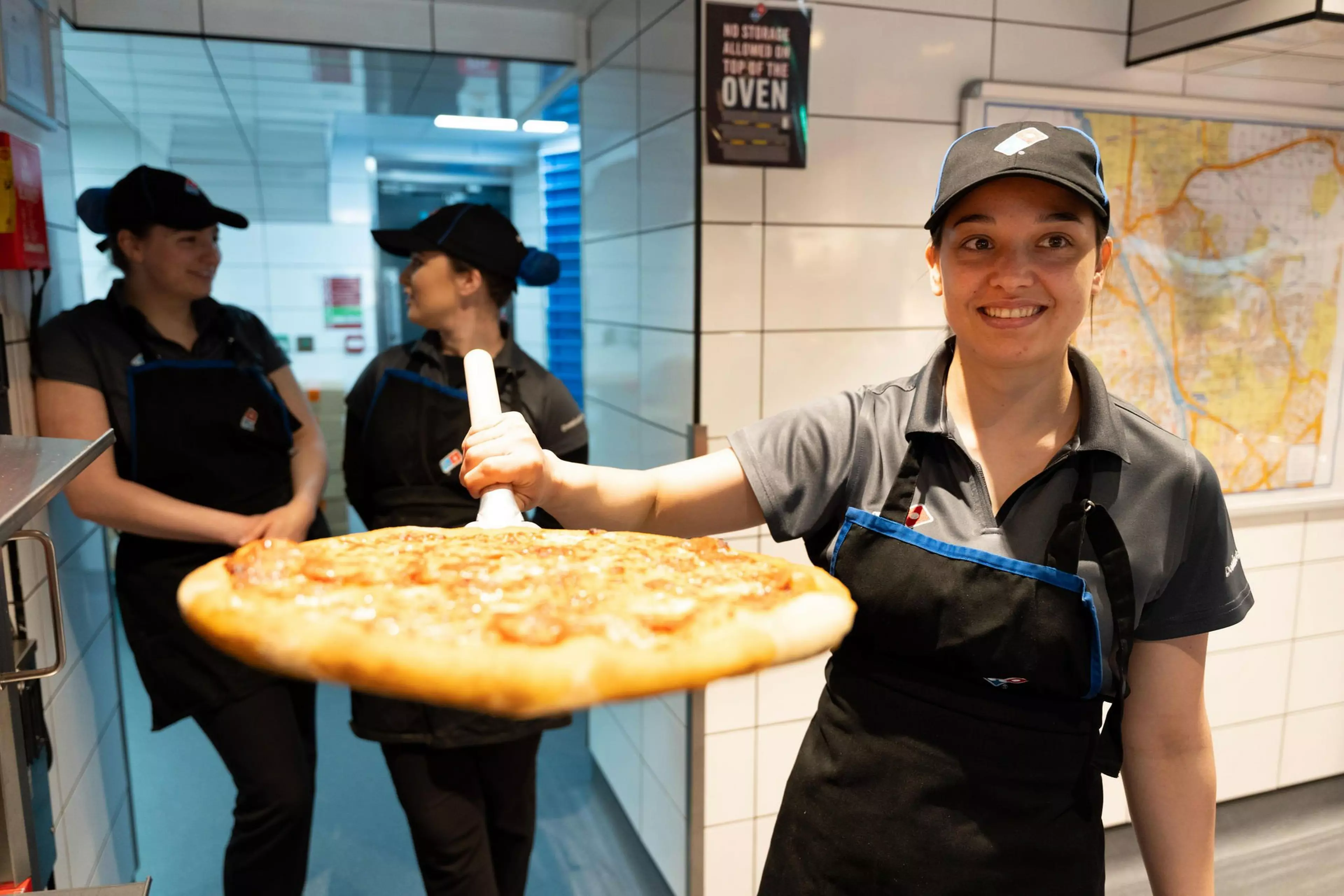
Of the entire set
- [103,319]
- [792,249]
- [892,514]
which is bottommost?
[892,514]

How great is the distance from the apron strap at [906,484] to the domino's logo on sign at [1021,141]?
1.19 feet

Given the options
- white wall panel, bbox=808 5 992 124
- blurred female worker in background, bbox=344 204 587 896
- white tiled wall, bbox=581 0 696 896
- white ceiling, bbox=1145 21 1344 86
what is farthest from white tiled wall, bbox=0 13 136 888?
white ceiling, bbox=1145 21 1344 86

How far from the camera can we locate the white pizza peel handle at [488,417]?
1.00 m

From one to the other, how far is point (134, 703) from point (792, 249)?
3307 millimetres

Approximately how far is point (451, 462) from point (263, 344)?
675mm

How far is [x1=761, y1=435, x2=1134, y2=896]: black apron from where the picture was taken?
3.67ft

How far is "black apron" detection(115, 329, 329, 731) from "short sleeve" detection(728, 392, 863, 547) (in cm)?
140

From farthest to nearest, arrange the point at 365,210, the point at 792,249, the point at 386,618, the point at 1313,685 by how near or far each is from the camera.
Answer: the point at 365,210 < the point at 1313,685 < the point at 792,249 < the point at 386,618

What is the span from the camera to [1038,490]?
1.17 meters

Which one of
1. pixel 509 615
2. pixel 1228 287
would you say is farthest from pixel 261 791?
pixel 1228 287

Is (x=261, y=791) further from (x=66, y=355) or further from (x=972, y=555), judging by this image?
(x=972, y=555)

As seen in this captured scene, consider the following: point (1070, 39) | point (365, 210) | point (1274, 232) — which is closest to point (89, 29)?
point (1070, 39)

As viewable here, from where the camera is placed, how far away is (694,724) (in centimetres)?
Answer: 230

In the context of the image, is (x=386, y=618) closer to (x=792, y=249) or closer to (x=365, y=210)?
(x=792, y=249)
